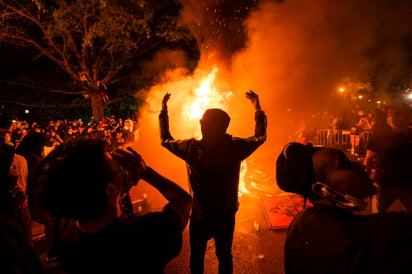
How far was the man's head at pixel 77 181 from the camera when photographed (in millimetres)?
1080

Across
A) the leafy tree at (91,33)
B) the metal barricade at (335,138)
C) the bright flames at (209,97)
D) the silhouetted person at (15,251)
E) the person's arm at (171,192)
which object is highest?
the leafy tree at (91,33)

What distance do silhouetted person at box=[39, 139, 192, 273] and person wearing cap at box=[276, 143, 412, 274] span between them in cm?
64

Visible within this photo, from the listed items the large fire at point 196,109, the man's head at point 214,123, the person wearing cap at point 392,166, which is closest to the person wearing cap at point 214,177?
the man's head at point 214,123

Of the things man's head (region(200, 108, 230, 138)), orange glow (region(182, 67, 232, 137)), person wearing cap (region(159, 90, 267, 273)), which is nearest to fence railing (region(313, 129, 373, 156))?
orange glow (region(182, 67, 232, 137))

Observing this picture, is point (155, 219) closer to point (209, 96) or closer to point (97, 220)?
point (97, 220)

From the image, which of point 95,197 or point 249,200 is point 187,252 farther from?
point 95,197

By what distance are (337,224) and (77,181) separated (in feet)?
3.86

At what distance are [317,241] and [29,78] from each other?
60.1 feet

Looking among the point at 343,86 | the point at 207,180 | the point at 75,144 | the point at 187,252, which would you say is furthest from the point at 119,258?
the point at 343,86

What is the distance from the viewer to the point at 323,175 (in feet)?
4.52

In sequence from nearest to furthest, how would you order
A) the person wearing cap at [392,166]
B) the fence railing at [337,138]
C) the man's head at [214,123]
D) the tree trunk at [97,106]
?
the man's head at [214,123]
the person wearing cap at [392,166]
the fence railing at [337,138]
the tree trunk at [97,106]

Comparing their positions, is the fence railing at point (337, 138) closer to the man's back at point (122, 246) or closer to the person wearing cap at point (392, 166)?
the person wearing cap at point (392, 166)

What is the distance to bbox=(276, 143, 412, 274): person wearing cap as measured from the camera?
3.40ft

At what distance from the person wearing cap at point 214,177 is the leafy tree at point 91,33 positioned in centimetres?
996
